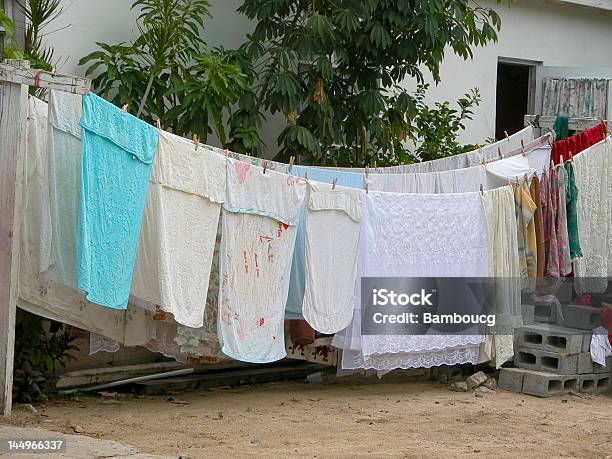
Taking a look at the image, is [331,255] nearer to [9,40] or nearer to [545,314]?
[545,314]

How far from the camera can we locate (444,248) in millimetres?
7848

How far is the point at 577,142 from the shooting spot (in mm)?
9125

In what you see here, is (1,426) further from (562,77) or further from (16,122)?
(562,77)

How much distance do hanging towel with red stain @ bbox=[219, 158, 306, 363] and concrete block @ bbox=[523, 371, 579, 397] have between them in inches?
88.2

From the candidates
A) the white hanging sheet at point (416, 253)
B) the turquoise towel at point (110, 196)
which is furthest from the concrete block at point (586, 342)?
the turquoise towel at point (110, 196)

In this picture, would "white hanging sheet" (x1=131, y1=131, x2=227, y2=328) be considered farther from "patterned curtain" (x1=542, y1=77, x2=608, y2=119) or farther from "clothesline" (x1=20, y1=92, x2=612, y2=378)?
"patterned curtain" (x1=542, y1=77, x2=608, y2=119)

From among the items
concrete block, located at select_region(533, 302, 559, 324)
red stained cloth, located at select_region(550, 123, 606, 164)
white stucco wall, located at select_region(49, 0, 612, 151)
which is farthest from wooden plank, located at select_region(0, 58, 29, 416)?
red stained cloth, located at select_region(550, 123, 606, 164)

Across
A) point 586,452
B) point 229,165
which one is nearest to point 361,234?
point 229,165

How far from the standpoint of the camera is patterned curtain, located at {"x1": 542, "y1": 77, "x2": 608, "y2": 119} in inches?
434

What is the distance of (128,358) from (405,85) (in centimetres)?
426

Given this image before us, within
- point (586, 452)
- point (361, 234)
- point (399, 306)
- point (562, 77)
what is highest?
point (562, 77)

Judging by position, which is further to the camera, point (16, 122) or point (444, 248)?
point (444, 248)

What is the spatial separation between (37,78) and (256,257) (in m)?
1.85

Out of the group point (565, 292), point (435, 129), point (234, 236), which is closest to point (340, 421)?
point (234, 236)
